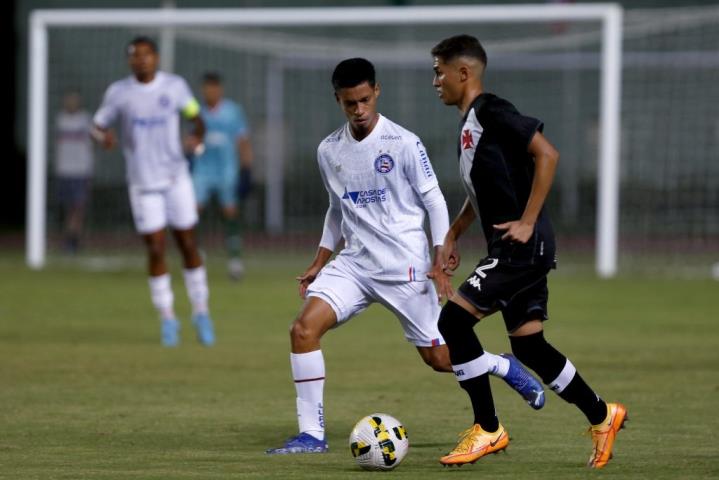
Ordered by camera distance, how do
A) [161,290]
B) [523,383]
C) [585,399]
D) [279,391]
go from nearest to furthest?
1. [585,399]
2. [523,383]
3. [279,391]
4. [161,290]

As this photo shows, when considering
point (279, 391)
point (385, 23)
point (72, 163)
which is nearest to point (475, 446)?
point (279, 391)

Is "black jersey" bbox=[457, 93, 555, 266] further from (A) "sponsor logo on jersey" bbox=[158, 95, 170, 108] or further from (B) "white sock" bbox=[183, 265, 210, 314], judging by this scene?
(A) "sponsor logo on jersey" bbox=[158, 95, 170, 108]

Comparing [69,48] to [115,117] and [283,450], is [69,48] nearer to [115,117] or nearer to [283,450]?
[115,117]

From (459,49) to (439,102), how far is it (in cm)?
1468

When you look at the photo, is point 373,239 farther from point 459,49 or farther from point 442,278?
point 459,49

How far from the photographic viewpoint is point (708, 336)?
13797mm

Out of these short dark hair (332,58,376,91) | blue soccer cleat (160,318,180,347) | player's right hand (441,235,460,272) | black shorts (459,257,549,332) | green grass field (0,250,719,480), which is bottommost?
green grass field (0,250,719,480)

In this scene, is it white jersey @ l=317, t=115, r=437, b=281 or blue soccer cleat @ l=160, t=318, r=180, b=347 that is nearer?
white jersey @ l=317, t=115, r=437, b=281

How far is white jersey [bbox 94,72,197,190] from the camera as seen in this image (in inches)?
516

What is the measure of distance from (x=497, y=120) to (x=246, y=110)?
16.8 metres

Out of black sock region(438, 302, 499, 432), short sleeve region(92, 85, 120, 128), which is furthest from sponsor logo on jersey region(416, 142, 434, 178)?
short sleeve region(92, 85, 120, 128)

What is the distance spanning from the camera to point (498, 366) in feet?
26.4

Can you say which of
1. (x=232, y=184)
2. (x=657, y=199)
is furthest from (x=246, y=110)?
(x=657, y=199)

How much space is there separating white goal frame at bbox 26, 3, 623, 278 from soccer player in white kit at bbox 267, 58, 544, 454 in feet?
39.3
